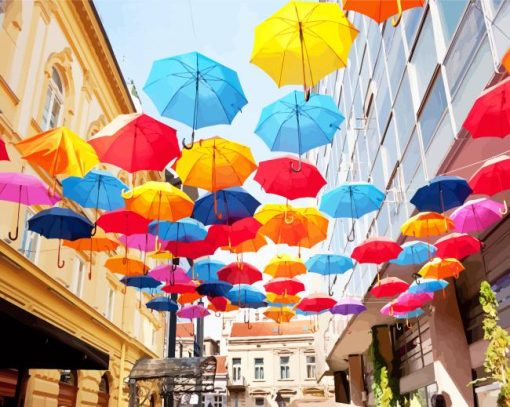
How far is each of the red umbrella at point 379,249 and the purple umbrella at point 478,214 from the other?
1647 millimetres

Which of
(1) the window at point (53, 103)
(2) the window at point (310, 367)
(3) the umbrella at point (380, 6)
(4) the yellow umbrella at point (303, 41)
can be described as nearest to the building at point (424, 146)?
(3) the umbrella at point (380, 6)

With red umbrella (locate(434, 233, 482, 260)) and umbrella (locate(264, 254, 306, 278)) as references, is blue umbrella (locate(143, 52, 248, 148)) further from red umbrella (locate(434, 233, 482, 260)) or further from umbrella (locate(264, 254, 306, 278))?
umbrella (locate(264, 254, 306, 278))

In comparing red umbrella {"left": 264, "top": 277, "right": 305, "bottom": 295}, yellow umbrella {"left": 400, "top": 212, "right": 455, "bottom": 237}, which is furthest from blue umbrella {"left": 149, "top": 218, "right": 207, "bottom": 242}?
yellow umbrella {"left": 400, "top": 212, "right": 455, "bottom": 237}

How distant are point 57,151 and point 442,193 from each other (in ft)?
20.5

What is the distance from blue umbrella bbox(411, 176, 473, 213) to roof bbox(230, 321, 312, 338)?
44.3 meters

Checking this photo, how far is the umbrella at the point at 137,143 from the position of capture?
25.8 ft

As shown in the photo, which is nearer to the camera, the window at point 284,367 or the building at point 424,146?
the building at point 424,146

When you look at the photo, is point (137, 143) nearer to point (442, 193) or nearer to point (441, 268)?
point (442, 193)

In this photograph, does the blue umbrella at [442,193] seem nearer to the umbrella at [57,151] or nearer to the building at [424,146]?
the building at [424,146]

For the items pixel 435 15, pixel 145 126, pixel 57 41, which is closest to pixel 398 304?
pixel 435 15

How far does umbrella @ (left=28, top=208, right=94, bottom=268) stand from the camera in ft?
33.0

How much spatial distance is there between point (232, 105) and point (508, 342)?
6651 millimetres

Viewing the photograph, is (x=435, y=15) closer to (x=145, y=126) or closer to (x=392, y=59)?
(x=392, y=59)

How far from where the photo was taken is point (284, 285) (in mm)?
13320
